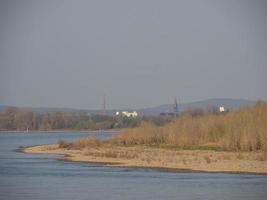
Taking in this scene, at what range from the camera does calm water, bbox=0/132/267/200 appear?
109 ft

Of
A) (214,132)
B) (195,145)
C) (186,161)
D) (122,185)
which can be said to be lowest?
(122,185)

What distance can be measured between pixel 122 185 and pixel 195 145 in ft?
134

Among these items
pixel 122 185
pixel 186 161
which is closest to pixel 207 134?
pixel 186 161

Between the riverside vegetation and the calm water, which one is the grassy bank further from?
the calm water

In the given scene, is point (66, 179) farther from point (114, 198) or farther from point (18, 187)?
point (114, 198)

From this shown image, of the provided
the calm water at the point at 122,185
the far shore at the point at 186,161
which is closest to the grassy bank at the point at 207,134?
the far shore at the point at 186,161

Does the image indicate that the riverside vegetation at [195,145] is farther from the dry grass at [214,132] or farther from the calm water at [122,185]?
the calm water at [122,185]

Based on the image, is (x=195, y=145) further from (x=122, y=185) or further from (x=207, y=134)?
(x=122, y=185)

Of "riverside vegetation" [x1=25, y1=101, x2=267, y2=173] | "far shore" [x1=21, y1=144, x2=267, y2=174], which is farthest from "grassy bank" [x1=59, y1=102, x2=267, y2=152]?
"far shore" [x1=21, y1=144, x2=267, y2=174]

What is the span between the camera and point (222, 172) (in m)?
46.6

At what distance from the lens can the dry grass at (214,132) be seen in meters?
65.6

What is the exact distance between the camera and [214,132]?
261 ft

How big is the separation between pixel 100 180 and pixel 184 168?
10216 millimetres

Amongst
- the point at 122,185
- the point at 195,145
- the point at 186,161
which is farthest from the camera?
the point at 195,145
